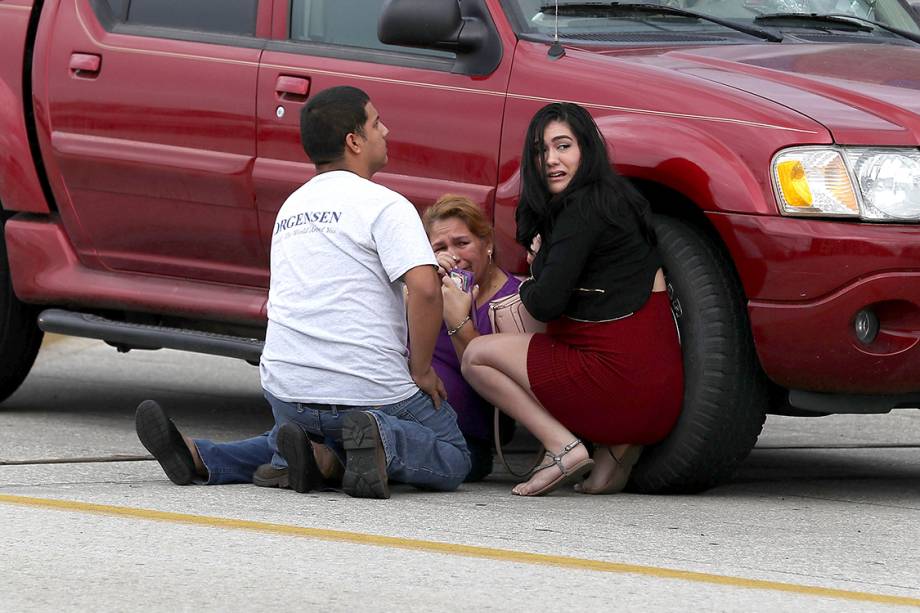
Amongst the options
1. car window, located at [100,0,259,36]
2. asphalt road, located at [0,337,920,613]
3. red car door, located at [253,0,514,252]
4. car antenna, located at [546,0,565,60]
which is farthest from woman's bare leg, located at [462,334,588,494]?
car window, located at [100,0,259,36]

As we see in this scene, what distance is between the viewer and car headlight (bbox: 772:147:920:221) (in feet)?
16.3

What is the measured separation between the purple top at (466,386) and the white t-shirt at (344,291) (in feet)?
1.26

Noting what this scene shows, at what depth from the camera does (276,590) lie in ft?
12.8

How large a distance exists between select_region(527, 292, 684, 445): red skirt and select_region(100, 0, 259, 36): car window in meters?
1.63

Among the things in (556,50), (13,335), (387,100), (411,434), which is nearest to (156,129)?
(387,100)

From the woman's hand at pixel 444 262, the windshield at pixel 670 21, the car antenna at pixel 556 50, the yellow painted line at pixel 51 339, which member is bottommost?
the yellow painted line at pixel 51 339

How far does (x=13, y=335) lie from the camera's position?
6934 millimetres

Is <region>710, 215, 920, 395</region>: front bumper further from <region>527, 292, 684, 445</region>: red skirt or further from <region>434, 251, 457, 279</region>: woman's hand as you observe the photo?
<region>434, 251, 457, 279</region>: woman's hand

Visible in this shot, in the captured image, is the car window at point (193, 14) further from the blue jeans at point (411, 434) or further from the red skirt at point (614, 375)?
the red skirt at point (614, 375)

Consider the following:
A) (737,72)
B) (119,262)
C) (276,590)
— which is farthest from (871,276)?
(119,262)

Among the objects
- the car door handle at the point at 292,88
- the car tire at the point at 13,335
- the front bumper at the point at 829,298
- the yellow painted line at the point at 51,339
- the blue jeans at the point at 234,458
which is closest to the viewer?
the front bumper at the point at 829,298

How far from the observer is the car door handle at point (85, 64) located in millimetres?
6414

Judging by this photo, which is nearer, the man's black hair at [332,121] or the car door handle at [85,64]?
the man's black hair at [332,121]

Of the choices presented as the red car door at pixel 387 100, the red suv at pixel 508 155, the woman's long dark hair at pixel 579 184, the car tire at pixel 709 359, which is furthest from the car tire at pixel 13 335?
the car tire at pixel 709 359
